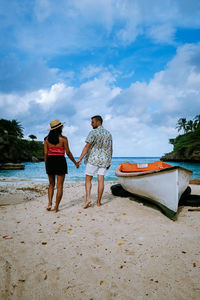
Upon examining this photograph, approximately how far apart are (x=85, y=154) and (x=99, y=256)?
277 centimetres

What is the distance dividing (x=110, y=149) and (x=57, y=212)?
230 cm

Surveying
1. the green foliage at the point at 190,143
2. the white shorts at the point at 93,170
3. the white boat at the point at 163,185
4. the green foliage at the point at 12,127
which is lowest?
the white boat at the point at 163,185

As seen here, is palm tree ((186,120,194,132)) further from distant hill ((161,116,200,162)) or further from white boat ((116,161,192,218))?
white boat ((116,161,192,218))

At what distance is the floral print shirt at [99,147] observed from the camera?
4.64 metres

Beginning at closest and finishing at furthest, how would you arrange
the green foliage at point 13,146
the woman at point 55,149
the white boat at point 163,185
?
1. the white boat at point 163,185
2. the woman at point 55,149
3. the green foliage at point 13,146

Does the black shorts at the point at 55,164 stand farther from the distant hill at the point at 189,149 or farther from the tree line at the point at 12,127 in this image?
the tree line at the point at 12,127

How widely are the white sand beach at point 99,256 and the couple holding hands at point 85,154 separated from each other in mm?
839

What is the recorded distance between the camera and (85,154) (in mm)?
4766

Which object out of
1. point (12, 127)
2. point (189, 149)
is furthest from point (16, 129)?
point (189, 149)

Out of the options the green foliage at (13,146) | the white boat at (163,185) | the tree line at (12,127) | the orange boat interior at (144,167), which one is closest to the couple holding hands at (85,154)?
the white boat at (163,185)

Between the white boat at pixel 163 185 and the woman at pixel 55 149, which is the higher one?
the woman at pixel 55 149

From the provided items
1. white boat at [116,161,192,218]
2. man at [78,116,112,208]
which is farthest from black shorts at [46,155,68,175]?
white boat at [116,161,192,218]

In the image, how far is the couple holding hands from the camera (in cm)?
411

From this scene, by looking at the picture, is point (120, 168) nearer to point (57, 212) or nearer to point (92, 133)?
point (92, 133)
